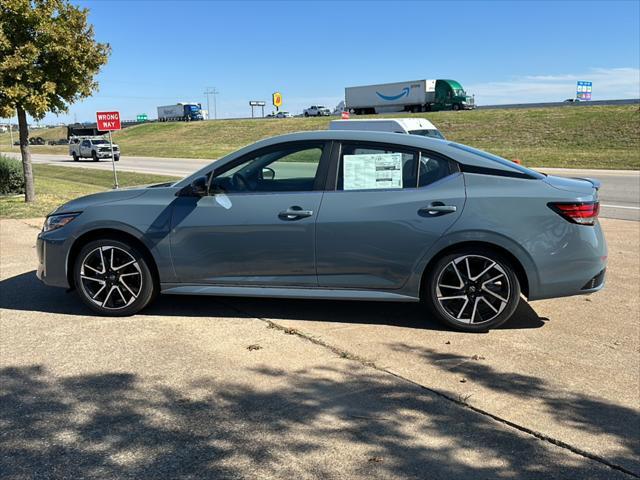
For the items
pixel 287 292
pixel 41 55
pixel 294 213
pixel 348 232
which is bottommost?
pixel 287 292

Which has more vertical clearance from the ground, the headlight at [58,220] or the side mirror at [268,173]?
the side mirror at [268,173]

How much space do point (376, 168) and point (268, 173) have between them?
2.94ft

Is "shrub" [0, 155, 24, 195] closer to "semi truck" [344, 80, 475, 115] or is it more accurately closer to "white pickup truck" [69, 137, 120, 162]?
"white pickup truck" [69, 137, 120, 162]

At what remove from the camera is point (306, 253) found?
15.1 ft

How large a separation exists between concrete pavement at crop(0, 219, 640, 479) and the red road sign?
13.4 metres

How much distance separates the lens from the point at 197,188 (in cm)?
470

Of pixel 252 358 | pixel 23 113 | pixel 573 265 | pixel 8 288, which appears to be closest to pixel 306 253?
pixel 252 358

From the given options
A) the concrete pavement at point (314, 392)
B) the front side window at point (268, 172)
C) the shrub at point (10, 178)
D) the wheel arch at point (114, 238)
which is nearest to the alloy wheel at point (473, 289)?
the concrete pavement at point (314, 392)

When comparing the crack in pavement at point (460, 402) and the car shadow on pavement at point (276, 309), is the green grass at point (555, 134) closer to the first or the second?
the car shadow on pavement at point (276, 309)

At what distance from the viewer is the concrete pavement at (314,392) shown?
2.80 meters

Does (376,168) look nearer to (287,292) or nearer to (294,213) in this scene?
(294,213)

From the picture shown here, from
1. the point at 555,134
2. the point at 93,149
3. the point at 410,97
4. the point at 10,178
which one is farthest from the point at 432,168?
the point at 410,97

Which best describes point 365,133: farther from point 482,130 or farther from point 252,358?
point 482,130

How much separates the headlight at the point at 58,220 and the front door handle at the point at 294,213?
1.82m
